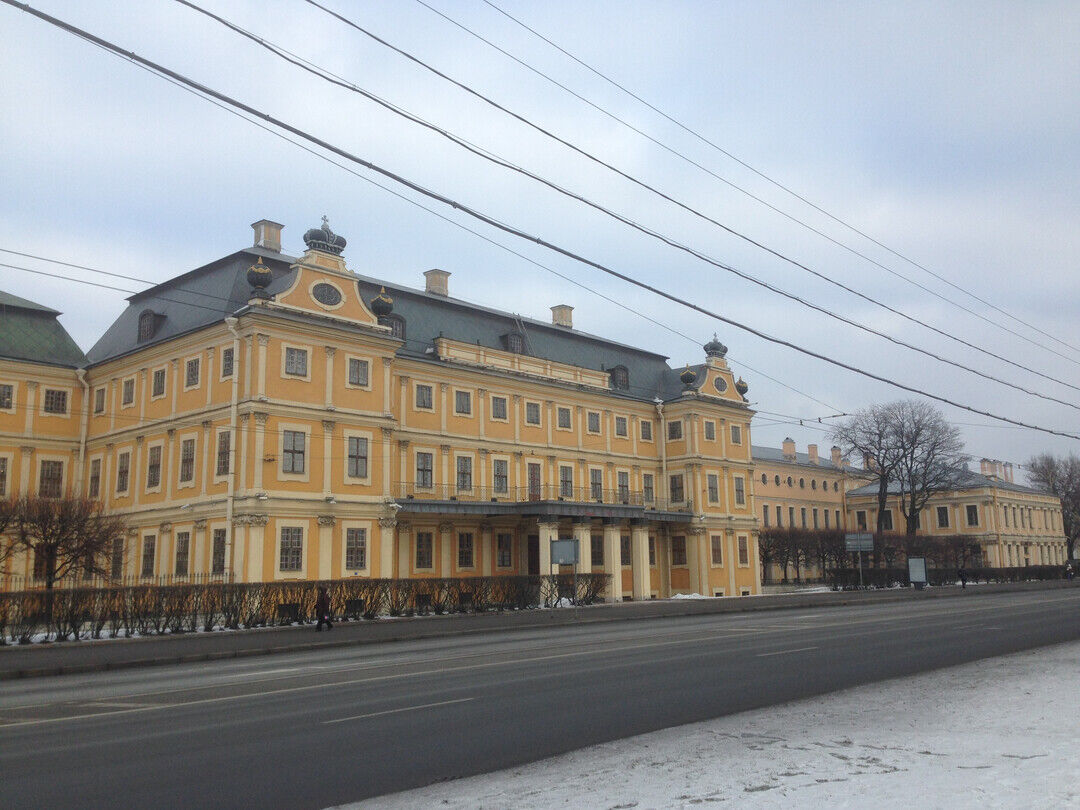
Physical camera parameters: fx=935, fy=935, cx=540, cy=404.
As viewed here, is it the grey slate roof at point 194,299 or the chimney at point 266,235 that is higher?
the chimney at point 266,235

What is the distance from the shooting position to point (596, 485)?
178ft

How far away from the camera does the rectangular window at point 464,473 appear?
47.2 metres

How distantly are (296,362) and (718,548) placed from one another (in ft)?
102

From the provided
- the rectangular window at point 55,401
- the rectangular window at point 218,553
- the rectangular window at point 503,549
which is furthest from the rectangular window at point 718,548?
the rectangular window at point 55,401

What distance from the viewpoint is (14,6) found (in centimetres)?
918

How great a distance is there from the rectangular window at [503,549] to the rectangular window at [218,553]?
1606 cm

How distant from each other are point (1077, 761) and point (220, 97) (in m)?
10.4

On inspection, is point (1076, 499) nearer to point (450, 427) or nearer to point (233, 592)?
point (450, 427)

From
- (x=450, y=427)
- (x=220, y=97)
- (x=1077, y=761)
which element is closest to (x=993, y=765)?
(x=1077, y=761)

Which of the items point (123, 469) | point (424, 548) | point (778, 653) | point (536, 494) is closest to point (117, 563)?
point (123, 469)

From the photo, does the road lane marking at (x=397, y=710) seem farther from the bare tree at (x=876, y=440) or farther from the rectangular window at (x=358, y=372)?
the bare tree at (x=876, y=440)

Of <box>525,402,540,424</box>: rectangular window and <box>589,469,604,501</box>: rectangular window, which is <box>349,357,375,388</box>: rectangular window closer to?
<box>525,402,540,424</box>: rectangular window

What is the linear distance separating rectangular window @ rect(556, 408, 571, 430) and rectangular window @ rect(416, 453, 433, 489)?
9.43 meters

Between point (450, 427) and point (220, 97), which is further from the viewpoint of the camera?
point (450, 427)
